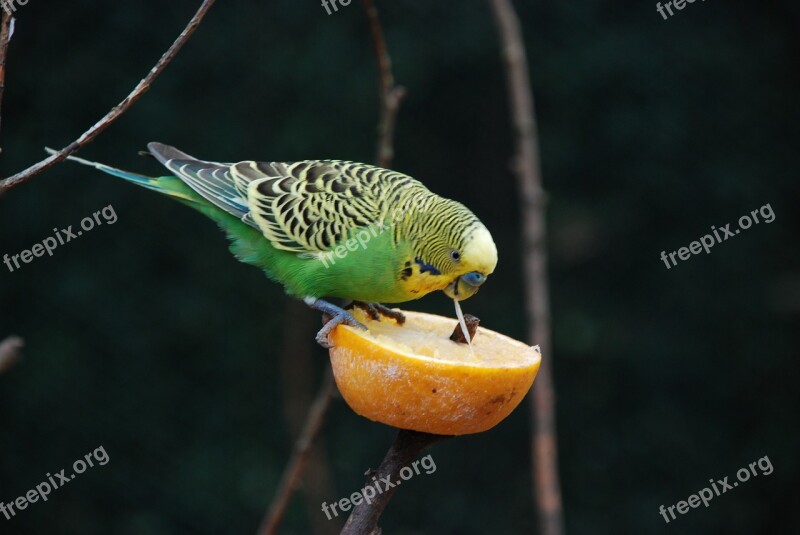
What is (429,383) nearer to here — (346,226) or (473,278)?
(473,278)

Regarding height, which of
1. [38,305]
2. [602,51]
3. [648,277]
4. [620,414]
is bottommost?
[620,414]

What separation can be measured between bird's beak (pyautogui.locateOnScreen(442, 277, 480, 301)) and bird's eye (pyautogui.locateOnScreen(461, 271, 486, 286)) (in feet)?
0.04

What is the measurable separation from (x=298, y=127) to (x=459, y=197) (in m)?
1.04

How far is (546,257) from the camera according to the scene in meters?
5.51

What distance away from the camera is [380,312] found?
7.20ft

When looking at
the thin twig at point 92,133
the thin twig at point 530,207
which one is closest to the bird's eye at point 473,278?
the thin twig at point 530,207

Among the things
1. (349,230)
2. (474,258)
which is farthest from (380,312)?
(474,258)

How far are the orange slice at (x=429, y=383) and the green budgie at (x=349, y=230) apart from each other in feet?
0.75

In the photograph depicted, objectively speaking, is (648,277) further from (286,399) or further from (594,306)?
(286,399)

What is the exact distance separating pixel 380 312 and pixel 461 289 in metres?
0.24

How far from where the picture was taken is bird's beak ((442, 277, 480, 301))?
2.03 m

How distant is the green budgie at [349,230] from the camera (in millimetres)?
2025

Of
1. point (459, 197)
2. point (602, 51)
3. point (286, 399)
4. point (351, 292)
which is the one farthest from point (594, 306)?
point (351, 292)

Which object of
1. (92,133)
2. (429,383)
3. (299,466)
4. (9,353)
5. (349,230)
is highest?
(92,133)
